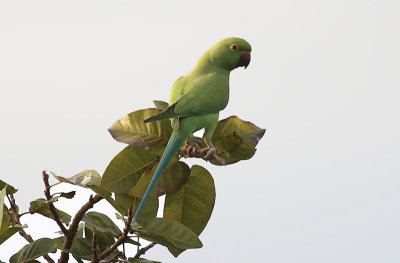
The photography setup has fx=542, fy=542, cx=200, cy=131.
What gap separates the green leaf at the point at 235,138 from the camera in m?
1.89

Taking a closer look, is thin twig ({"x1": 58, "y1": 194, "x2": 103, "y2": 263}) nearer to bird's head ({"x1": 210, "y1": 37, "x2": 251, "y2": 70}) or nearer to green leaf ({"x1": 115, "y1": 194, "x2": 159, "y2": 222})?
green leaf ({"x1": 115, "y1": 194, "x2": 159, "y2": 222})

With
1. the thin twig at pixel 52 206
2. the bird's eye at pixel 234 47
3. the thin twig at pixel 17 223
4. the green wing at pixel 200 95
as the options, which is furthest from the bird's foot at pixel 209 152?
the thin twig at pixel 17 223

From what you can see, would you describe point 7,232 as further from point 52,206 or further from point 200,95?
point 200,95

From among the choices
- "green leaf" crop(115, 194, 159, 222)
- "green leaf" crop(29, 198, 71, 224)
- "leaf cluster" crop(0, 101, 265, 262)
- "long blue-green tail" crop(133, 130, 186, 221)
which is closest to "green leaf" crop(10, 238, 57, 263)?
"leaf cluster" crop(0, 101, 265, 262)

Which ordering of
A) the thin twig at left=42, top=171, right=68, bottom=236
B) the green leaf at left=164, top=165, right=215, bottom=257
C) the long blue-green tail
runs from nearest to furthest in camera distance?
the long blue-green tail < the thin twig at left=42, top=171, right=68, bottom=236 < the green leaf at left=164, top=165, right=215, bottom=257

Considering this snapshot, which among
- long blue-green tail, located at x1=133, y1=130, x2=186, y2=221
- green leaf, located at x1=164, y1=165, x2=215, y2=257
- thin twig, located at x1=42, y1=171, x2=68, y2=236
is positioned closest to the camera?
long blue-green tail, located at x1=133, y1=130, x2=186, y2=221

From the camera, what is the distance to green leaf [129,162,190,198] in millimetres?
1808

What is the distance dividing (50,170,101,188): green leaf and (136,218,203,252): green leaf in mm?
239

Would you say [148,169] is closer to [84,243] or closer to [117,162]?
[117,162]

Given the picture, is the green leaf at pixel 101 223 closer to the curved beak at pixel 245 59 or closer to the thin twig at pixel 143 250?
the thin twig at pixel 143 250

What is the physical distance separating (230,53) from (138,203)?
0.64 meters

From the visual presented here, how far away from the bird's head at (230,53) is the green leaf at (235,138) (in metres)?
0.20

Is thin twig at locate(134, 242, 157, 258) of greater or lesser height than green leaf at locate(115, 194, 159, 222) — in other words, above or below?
below

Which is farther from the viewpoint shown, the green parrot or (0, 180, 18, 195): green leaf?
(0, 180, 18, 195): green leaf
